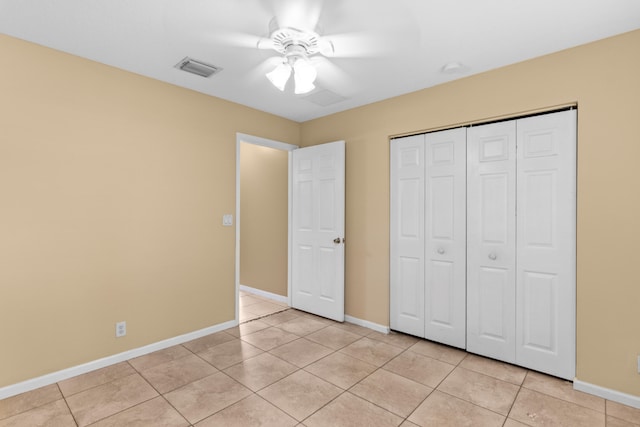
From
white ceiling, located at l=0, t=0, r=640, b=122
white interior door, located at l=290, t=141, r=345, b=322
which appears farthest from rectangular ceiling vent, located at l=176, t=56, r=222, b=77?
white interior door, located at l=290, t=141, r=345, b=322

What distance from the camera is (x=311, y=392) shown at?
2.35 meters

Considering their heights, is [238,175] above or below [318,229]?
above

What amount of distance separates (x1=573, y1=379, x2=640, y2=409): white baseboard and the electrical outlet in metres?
3.61

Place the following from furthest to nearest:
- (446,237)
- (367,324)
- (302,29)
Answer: (367,324)
(446,237)
(302,29)

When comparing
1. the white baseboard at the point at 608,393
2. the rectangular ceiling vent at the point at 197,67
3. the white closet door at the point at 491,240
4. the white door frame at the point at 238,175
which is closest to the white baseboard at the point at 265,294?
the white door frame at the point at 238,175

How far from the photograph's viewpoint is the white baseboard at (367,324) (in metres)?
3.50

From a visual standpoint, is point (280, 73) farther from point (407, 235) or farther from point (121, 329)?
point (121, 329)

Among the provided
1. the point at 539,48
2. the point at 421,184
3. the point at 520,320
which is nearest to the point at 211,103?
the point at 421,184

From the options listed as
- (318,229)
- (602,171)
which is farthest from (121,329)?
(602,171)

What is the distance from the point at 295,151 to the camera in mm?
4223

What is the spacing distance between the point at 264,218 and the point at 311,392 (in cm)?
292

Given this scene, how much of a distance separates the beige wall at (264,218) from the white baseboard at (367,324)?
1.14 m

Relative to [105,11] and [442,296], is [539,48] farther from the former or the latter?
[105,11]

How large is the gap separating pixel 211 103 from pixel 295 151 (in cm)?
120
